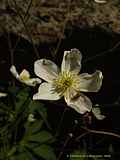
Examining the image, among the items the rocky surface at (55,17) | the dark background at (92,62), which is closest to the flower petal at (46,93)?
the dark background at (92,62)

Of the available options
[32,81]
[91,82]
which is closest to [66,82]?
[91,82]

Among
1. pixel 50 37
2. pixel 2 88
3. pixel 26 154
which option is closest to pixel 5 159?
pixel 26 154

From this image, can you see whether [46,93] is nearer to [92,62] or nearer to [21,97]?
[21,97]

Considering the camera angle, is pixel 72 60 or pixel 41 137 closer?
pixel 72 60

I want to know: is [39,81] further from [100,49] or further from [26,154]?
[100,49]

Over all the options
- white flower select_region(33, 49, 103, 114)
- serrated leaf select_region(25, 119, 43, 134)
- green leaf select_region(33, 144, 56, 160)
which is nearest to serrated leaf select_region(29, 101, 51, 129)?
serrated leaf select_region(25, 119, 43, 134)

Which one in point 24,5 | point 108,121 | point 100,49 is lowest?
point 108,121
